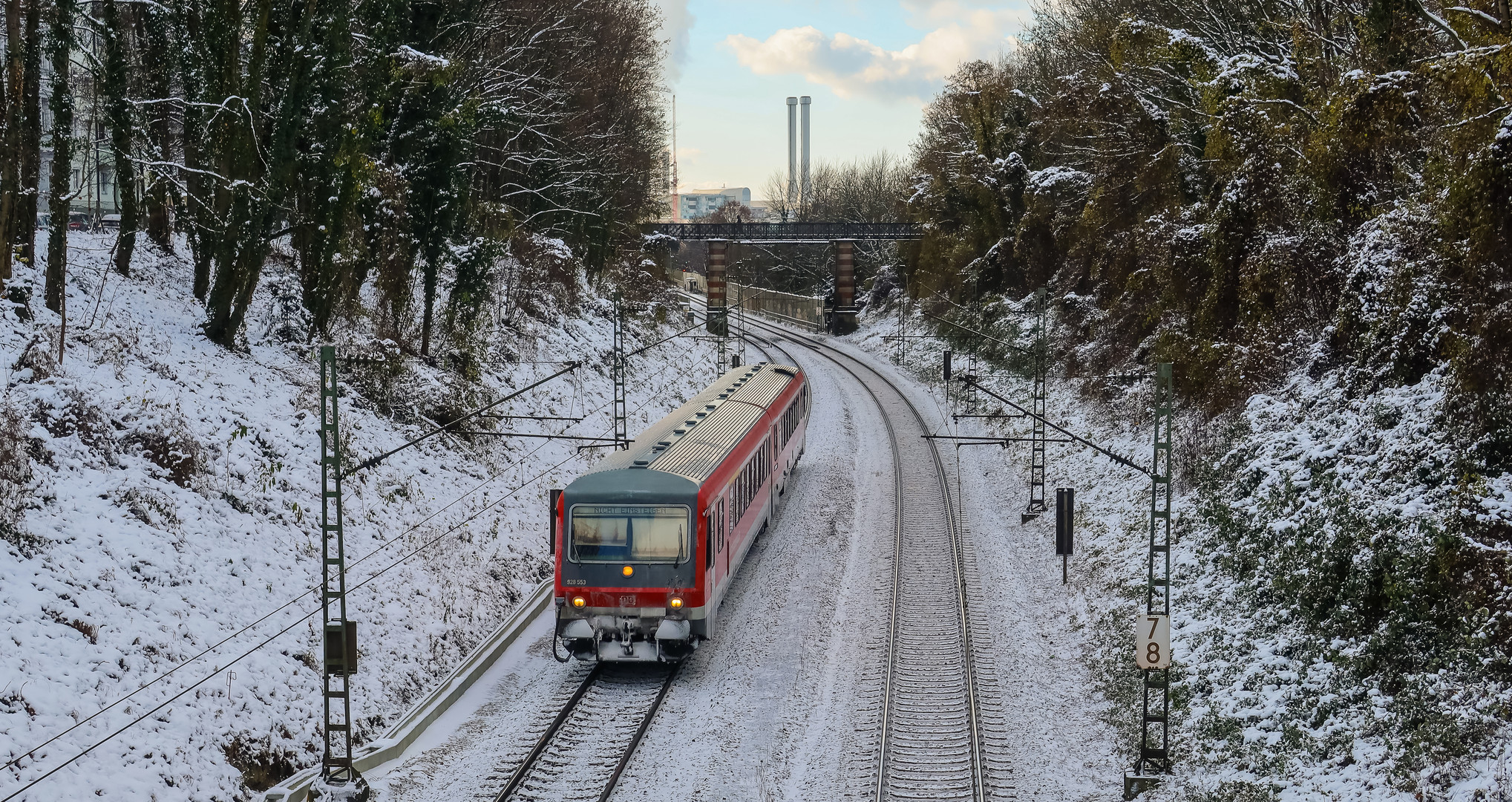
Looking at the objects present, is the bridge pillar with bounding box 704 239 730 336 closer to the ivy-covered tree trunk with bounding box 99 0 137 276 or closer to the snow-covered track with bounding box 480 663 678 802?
the ivy-covered tree trunk with bounding box 99 0 137 276

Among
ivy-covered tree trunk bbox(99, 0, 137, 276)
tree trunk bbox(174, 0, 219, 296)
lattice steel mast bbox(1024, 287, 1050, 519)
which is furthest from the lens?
lattice steel mast bbox(1024, 287, 1050, 519)

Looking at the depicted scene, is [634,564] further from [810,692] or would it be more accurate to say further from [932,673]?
[932,673]

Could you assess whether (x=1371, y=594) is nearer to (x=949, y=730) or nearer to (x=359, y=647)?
(x=949, y=730)

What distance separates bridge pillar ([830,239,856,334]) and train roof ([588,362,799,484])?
40.1 meters

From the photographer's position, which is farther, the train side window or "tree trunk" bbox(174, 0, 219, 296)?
"tree trunk" bbox(174, 0, 219, 296)

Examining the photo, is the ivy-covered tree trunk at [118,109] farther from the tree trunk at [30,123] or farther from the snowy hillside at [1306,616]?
the snowy hillside at [1306,616]

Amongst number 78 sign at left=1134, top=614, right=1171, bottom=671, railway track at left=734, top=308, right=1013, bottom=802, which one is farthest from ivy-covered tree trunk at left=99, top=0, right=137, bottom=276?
number 78 sign at left=1134, top=614, right=1171, bottom=671

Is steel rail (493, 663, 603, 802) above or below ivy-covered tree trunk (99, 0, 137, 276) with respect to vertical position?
below

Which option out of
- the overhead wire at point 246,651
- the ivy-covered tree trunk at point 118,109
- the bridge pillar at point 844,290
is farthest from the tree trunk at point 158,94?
the bridge pillar at point 844,290

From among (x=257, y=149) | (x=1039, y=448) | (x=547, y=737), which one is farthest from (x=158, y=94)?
(x=1039, y=448)

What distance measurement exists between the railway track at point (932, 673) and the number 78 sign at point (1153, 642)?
2.22m

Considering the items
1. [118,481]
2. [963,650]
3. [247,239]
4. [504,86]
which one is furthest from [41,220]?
[963,650]

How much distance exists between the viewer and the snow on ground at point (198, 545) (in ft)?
41.1

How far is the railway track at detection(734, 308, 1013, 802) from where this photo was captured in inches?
552
